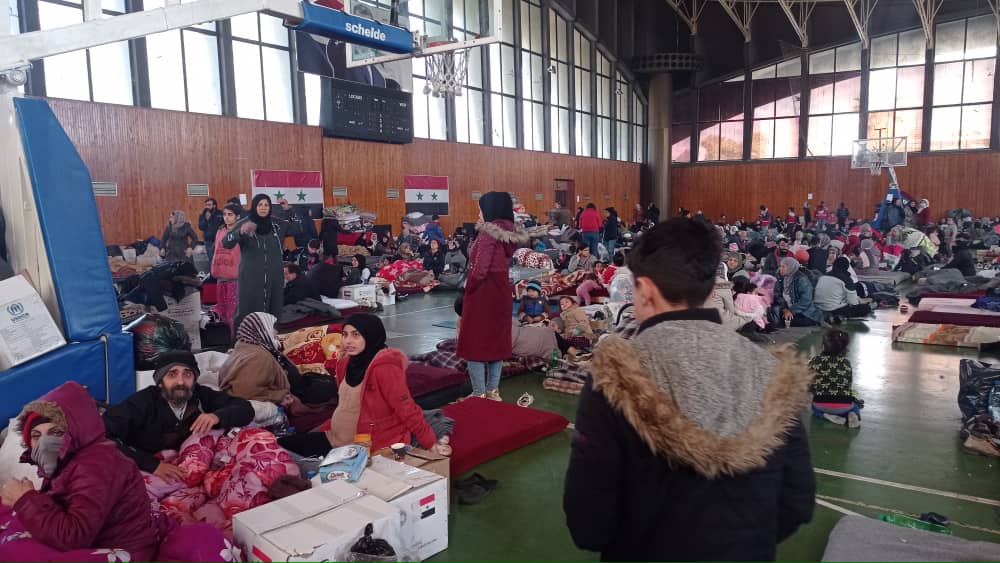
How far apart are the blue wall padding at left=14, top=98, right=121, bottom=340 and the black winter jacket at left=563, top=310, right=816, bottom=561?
4.04 metres

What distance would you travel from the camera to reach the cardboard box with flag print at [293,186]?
13.6 meters

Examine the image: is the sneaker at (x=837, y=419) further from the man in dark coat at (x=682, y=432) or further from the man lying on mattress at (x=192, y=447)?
the man in dark coat at (x=682, y=432)

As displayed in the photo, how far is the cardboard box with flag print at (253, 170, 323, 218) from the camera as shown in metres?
13.6

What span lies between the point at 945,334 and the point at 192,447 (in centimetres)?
748

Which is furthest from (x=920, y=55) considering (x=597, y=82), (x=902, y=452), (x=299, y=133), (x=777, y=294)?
(x=902, y=452)

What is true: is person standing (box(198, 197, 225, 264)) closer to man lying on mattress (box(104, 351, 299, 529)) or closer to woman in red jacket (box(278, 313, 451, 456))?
man lying on mattress (box(104, 351, 299, 529))

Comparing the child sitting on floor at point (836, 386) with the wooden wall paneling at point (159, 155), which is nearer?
the child sitting on floor at point (836, 386)

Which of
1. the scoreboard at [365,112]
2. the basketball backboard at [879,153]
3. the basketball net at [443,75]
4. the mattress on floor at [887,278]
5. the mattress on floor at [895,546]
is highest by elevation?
the basketball net at [443,75]

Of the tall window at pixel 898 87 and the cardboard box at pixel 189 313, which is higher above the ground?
the tall window at pixel 898 87

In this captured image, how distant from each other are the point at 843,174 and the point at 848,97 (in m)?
2.57

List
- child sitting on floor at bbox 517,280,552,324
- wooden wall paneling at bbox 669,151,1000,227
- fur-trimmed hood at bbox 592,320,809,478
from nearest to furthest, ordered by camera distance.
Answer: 1. fur-trimmed hood at bbox 592,320,809,478
2. child sitting on floor at bbox 517,280,552,324
3. wooden wall paneling at bbox 669,151,1000,227

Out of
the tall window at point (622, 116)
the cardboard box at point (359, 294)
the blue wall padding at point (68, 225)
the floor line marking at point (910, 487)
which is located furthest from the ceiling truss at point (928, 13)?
the blue wall padding at point (68, 225)

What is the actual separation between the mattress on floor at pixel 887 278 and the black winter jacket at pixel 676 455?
11.1 metres

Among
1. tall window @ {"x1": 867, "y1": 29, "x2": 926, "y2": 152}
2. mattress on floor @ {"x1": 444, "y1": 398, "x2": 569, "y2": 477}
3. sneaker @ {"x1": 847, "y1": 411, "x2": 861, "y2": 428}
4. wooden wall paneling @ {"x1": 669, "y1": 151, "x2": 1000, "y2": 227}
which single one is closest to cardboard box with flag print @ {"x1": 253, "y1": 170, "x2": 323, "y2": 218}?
mattress on floor @ {"x1": 444, "y1": 398, "x2": 569, "y2": 477}
